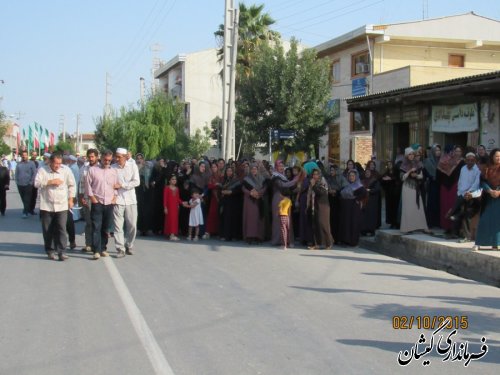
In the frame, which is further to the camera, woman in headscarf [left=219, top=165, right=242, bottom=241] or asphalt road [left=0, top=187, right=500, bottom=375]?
woman in headscarf [left=219, top=165, right=242, bottom=241]

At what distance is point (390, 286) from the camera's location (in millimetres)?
8500

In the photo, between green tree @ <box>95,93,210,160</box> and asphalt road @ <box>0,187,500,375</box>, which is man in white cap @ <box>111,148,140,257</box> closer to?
asphalt road @ <box>0,187,500,375</box>

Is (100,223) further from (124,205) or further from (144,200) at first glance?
(144,200)

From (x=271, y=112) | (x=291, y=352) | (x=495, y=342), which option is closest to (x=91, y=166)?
(x=291, y=352)

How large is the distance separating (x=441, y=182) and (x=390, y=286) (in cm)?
475

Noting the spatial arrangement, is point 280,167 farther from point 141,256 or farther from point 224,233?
point 141,256

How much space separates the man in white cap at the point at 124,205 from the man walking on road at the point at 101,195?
0.14 meters

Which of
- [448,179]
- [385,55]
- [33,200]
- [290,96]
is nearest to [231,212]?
[448,179]

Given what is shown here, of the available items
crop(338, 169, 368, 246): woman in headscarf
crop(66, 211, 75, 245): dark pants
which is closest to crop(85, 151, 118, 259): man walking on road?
crop(66, 211, 75, 245): dark pants

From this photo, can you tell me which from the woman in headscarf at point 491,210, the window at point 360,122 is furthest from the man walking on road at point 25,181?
the window at point 360,122

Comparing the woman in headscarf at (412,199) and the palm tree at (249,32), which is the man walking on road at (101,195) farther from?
the palm tree at (249,32)

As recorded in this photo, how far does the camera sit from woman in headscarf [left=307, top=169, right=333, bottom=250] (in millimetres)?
12148

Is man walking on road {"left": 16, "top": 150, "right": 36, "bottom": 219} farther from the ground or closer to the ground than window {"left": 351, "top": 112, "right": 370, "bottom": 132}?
closer to the ground

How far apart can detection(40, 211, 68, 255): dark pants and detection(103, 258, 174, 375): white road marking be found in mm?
1718
